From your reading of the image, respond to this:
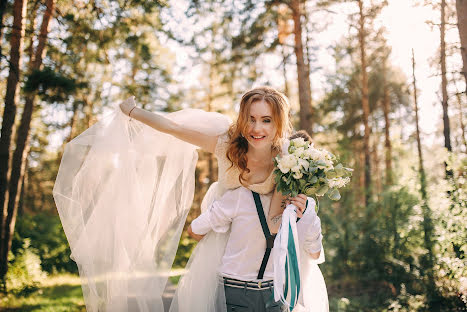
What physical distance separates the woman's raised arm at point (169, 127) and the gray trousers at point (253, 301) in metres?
1.20

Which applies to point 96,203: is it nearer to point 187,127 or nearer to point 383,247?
point 187,127

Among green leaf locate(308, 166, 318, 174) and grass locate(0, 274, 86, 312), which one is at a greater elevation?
green leaf locate(308, 166, 318, 174)

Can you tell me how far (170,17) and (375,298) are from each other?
8.60 metres

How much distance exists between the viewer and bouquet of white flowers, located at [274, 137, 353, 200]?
2.82 metres

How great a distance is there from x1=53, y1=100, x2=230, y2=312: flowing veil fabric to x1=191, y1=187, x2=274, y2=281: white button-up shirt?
0.42 metres

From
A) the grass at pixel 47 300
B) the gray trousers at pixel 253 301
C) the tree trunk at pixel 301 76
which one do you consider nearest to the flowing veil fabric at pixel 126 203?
the gray trousers at pixel 253 301

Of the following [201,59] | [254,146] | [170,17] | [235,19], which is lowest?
[254,146]

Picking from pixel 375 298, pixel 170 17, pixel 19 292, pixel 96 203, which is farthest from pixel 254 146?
pixel 375 298

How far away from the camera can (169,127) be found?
10.4ft

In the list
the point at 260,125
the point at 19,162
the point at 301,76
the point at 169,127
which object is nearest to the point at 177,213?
the point at 169,127

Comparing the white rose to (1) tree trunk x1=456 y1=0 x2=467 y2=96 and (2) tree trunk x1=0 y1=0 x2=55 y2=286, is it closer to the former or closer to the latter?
(1) tree trunk x1=456 y1=0 x2=467 y2=96

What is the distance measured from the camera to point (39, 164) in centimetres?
2819

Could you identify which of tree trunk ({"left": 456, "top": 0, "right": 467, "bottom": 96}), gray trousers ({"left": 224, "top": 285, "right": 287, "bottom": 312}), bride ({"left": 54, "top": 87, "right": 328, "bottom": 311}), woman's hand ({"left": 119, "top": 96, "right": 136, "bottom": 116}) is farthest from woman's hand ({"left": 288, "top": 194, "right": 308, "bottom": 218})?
tree trunk ({"left": 456, "top": 0, "right": 467, "bottom": 96})

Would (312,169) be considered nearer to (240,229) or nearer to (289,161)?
(289,161)
